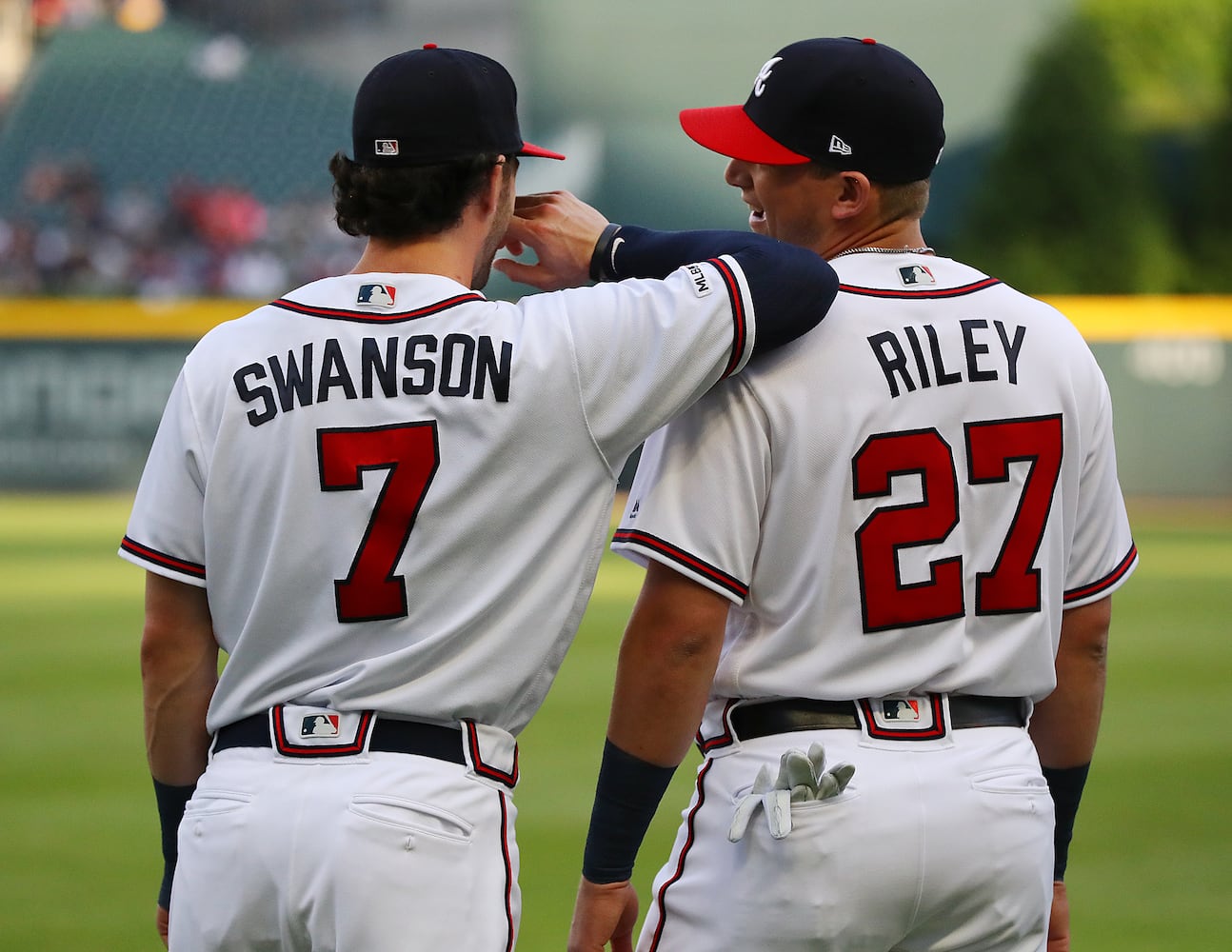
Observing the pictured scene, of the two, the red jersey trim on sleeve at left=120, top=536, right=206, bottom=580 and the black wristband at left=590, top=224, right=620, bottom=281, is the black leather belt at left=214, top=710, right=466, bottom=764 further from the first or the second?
the black wristband at left=590, top=224, right=620, bottom=281

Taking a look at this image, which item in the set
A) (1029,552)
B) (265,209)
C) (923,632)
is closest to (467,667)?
(923,632)

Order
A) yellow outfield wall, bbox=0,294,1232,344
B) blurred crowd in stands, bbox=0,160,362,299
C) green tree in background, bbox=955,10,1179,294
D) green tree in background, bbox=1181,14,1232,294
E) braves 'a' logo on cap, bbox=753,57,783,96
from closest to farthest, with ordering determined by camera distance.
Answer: braves 'a' logo on cap, bbox=753,57,783,96, yellow outfield wall, bbox=0,294,1232,344, blurred crowd in stands, bbox=0,160,362,299, green tree in background, bbox=955,10,1179,294, green tree in background, bbox=1181,14,1232,294

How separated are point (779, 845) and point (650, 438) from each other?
0.54 meters

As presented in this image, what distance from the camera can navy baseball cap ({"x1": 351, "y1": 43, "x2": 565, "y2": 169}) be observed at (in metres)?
1.95

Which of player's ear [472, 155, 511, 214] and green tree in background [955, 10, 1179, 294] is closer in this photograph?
player's ear [472, 155, 511, 214]

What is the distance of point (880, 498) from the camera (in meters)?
1.92

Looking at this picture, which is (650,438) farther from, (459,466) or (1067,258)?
(1067,258)

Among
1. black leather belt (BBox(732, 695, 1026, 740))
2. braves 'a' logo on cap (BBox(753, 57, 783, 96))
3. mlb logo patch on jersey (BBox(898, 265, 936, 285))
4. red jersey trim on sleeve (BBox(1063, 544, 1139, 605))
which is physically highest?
braves 'a' logo on cap (BBox(753, 57, 783, 96))

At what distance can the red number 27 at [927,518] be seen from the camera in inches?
75.7

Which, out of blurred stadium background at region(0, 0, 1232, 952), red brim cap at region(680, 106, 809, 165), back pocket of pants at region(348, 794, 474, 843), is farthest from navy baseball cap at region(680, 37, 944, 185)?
blurred stadium background at region(0, 0, 1232, 952)

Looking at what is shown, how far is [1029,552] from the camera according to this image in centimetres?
200

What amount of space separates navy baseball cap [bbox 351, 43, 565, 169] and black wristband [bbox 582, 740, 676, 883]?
785 millimetres

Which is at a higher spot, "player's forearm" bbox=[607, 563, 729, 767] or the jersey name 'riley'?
the jersey name 'riley'

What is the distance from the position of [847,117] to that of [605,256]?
37 centimetres
